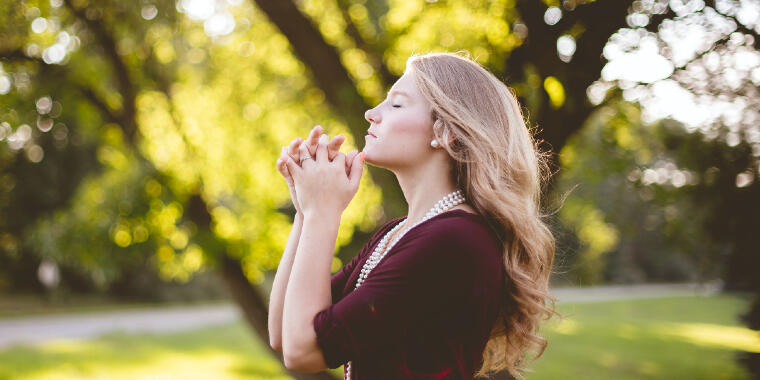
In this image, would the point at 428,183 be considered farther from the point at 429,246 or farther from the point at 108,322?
the point at 108,322

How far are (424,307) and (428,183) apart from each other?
436 mm

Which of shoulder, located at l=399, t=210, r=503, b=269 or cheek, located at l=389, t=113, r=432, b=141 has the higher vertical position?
cheek, located at l=389, t=113, r=432, b=141

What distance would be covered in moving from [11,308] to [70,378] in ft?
38.5

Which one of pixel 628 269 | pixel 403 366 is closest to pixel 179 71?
pixel 403 366

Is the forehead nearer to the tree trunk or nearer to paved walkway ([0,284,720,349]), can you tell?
the tree trunk

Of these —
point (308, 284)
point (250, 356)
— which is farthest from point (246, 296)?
point (250, 356)

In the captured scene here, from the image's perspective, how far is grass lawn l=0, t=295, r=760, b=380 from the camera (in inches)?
404

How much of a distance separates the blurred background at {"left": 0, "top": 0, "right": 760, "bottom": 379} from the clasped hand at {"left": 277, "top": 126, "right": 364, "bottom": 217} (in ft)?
3.38

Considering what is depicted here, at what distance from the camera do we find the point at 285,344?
151 cm

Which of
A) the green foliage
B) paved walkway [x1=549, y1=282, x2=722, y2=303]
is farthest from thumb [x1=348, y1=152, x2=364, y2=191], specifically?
paved walkway [x1=549, y1=282, x2=722, y2=303]

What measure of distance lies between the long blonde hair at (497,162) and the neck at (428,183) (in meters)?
0.03

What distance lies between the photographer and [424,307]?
1494 mm

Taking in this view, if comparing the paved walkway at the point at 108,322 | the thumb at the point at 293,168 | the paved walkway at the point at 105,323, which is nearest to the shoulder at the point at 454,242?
the thumb at the point at 293,168

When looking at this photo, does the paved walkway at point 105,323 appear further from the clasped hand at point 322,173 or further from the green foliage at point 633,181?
the clasped hand at point 322,173
